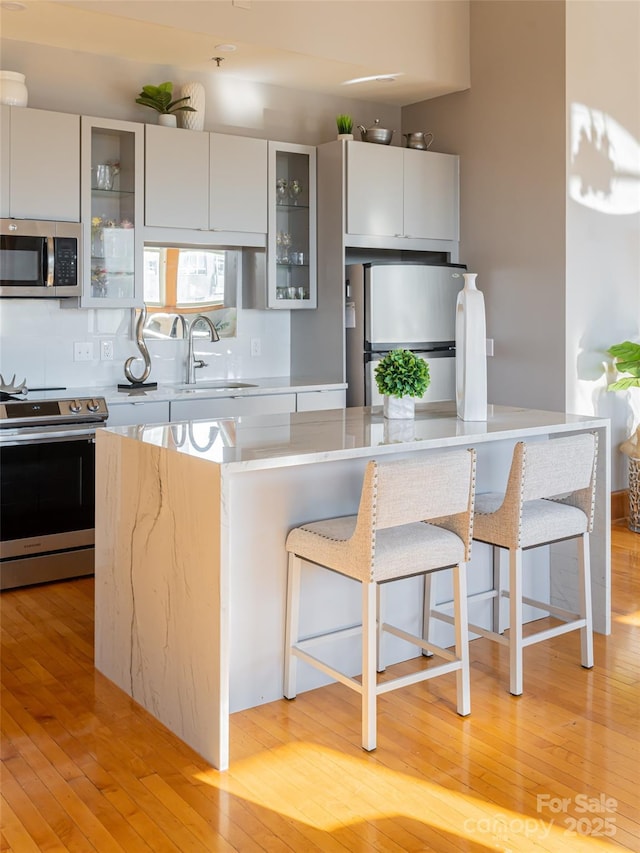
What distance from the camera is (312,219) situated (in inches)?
Answer: 218

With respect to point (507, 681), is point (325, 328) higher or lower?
higher

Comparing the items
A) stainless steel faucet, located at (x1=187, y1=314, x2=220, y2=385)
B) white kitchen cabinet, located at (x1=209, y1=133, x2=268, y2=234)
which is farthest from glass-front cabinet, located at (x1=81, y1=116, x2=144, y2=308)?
stainless steel faucet, located at (x1=187, y1=314, x2=220, y2=385)

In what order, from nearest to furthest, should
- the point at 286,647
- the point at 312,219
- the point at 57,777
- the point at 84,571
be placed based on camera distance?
the point at 57,777 → the point at 286,647 → the point at 84,571 → the point at 312,219

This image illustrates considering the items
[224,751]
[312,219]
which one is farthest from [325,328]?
[224,751]

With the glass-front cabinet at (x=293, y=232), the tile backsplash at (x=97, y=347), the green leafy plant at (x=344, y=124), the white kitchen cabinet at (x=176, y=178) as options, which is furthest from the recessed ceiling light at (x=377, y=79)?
the tile backsplash at (x=97, y=347)

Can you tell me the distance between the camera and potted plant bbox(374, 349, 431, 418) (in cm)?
328

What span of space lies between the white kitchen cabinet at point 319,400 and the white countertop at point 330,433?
1.45 metres

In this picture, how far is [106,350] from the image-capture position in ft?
16.6

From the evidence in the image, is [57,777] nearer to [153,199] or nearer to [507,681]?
[507,681]

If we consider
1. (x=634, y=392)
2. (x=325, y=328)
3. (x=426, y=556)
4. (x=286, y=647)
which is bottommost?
(x=286, y=647)

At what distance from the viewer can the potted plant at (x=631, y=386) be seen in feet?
17.4

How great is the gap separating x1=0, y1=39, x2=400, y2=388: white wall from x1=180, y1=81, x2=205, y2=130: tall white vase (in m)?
0.23

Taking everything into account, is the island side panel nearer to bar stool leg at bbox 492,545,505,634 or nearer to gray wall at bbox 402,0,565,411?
bar stool leg at bbox 492,545,505,634

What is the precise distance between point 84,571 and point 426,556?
2287 millimetres
